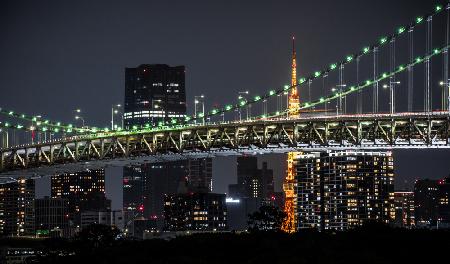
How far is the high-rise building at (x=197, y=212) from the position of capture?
191875 mm

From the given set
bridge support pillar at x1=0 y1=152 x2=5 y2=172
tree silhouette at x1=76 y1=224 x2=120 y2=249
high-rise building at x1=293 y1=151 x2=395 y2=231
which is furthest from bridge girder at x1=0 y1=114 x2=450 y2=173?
high-rise building at x1=293 y1=151 x2=395 y2=231

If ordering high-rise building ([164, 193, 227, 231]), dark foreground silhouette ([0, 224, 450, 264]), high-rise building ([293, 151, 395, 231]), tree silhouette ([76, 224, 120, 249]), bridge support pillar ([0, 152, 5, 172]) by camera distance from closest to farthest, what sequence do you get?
1. dark foreground silhouette ([0, 224, 450, 264])
2. tree silhouette ([76, 224, 120, 249])
3. bridge support pillar ([0, 152, 5, 172])
4. high-rise building ([293, 151, 395, 231])
5. high-rise building ([164, 193, 227, 231])

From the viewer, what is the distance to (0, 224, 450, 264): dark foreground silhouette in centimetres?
5534

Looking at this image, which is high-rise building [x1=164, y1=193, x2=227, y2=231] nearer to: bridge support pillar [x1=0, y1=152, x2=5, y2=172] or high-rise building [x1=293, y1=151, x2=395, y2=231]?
high-rise building [x1=293, y1=151, x2=395, y2=231]

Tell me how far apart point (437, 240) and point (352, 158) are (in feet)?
440

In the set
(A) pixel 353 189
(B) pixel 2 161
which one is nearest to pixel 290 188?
(B) pixel 2 161

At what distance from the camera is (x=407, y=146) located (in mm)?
88062

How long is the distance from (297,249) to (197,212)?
13700 centimetres

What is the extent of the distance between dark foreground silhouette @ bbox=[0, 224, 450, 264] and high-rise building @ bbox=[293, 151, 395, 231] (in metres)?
115

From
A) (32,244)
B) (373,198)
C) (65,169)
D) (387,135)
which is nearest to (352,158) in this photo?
(373,198)

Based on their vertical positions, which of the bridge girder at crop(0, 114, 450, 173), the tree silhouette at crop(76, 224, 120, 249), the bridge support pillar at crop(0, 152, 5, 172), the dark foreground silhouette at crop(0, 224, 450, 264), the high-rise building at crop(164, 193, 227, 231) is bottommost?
the high-rise building at crop(164, 193, 227, 231)

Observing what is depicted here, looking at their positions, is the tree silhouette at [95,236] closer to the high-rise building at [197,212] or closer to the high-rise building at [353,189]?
the high-rise building at [197,212]

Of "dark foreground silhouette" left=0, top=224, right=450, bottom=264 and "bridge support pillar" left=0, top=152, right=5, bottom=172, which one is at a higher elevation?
"bridge support pillar" left=0, top=152, right=5, bottom=172

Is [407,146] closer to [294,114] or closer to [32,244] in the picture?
[294,114]
